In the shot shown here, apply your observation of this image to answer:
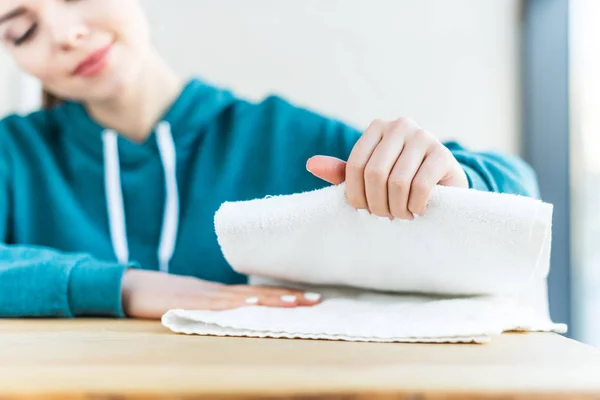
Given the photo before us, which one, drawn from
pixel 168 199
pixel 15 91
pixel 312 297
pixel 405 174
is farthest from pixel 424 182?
pixel 15 91

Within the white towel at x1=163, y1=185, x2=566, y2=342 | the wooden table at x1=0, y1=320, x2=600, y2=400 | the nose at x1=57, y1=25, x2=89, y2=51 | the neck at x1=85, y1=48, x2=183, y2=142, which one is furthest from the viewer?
the neck at x1=85, y1=48, x2=183, y2=142

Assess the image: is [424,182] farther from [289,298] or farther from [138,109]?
[138,109]

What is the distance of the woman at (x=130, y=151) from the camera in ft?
2.17

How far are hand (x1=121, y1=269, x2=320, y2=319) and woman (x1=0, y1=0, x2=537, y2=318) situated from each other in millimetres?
42

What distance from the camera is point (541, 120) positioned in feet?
3.01

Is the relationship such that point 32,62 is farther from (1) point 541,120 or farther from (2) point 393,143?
(1) point 541,120

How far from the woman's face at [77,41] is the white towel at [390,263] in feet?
1.10

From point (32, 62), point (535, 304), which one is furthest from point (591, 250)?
point (32, 62)

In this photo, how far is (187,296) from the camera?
49 centimetres

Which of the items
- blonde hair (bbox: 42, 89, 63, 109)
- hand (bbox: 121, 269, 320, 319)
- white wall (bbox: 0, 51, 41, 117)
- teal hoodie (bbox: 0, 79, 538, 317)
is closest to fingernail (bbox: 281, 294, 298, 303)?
hand (bbox: 121, 269, 320, 319)

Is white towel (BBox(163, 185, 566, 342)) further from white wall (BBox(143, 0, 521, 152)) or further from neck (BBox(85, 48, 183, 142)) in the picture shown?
white wall (BBox(143, 0, 521, 152))

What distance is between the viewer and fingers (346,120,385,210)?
1.26ft

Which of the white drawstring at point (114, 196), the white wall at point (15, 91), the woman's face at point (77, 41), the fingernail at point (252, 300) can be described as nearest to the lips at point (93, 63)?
the woman's face at point (77, 41)

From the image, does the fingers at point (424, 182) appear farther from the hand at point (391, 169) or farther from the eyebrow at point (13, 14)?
the eyebrow at point (13, 14)
